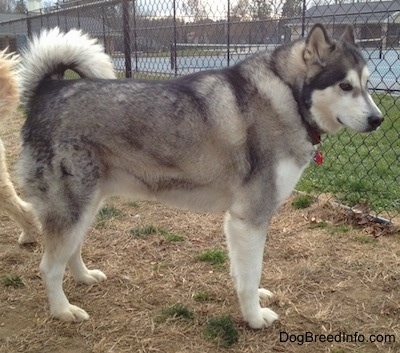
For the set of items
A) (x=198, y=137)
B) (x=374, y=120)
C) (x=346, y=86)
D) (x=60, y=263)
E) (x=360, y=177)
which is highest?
(x=346, y=86)

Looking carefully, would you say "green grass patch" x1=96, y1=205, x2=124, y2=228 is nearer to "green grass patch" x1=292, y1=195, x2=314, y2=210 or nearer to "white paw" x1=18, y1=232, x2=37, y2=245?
"white paw" x1=18, y1=232, x2=37, y2=245

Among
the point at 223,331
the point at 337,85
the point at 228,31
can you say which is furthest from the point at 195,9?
the point at 223,331

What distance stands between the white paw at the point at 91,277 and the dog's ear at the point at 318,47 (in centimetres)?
189

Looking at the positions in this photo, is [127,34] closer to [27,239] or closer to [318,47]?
[27,239]

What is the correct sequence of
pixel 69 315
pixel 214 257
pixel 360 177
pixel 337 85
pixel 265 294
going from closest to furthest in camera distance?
pixel 337 85
pixel 69 315
pixel 265 294
pixel 214 257
pixel 360 177

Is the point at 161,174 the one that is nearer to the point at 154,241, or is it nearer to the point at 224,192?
the point at 224,192

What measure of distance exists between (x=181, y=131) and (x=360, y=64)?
103 centimetres

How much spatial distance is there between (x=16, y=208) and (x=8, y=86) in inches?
37.1

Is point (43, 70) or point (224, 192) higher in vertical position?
point (43, 70)

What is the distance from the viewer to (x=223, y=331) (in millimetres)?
2494

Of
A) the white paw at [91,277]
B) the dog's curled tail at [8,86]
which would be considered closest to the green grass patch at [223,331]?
the white paw at [91,277]

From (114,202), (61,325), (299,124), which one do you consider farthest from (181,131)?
(114,202)

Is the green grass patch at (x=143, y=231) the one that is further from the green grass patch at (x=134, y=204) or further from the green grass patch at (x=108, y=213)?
the green grass patch at (x=134, y=204)

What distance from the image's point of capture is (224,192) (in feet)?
8.54
